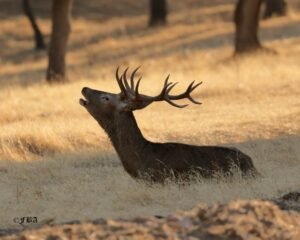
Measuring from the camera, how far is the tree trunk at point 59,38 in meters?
25.0

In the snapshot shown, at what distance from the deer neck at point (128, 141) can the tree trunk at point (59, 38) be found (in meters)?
13.5

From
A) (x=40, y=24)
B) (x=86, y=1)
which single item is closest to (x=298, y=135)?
(x=40, y=24)

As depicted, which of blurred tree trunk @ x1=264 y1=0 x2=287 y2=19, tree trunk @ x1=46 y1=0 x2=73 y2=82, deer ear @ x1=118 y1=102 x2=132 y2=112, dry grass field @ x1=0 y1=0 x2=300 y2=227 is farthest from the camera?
blurred tree trunk @ x1=264 y1=0 x2=287 y2=19

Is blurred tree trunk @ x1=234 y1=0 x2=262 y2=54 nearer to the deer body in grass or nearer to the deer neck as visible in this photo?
the deer body in grass

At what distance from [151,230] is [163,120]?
1025cm

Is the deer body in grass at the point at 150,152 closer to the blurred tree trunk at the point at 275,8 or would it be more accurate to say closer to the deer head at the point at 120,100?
the deer head at the point at 120,100

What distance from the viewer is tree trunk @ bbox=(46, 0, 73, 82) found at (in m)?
25.0

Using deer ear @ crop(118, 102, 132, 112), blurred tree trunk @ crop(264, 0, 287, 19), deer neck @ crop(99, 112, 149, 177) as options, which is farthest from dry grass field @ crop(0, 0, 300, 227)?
deer ear @ crop(118, 102, 132, 112)

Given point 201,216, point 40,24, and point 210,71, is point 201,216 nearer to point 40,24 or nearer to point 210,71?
point 210,71

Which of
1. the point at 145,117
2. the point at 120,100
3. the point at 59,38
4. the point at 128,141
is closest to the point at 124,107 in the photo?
the point at 120,100

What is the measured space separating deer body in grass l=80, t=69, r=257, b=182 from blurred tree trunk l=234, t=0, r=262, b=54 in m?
Answer: 15.2

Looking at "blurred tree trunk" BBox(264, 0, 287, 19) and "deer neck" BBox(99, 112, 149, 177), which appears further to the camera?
"blurred tree trunk" BBox(264, 0, 287, 19)

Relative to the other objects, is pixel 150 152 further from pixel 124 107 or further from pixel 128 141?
pixel 124 107

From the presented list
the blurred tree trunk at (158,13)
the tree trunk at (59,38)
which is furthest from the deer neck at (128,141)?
the blurred tree trunk at (158,13)
